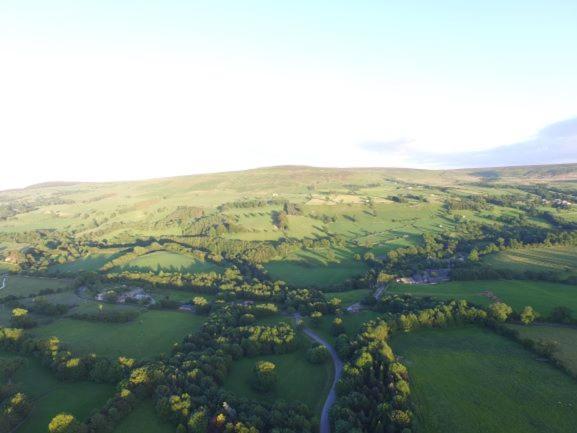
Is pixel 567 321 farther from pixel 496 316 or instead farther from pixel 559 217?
pixel 559 217

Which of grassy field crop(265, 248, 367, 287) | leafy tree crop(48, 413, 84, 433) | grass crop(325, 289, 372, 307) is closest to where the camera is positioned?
leafy tree crop(48, 413, 84, 433)

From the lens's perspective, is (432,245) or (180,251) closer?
(432,245)

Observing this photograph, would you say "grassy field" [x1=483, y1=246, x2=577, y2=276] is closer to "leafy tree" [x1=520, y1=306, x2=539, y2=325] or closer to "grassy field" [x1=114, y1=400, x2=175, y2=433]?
"leafy tree" [x1=520, y1=306, x2=539, y2=325]

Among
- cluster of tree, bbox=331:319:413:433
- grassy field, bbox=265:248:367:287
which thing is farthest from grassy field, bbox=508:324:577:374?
grassy field, bbox=265:248:367:287

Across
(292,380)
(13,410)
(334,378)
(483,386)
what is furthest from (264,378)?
(13,410)

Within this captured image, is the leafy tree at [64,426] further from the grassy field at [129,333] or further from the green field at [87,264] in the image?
the green field at [87,264]

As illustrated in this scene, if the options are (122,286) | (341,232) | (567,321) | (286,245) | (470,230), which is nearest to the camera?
(567,321)

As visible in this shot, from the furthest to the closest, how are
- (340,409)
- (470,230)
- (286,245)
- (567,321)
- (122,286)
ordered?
(470,230), (286,245), (122,286), (567,321), (340,409)

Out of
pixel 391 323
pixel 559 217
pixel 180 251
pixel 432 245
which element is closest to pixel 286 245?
pixel 180 251
